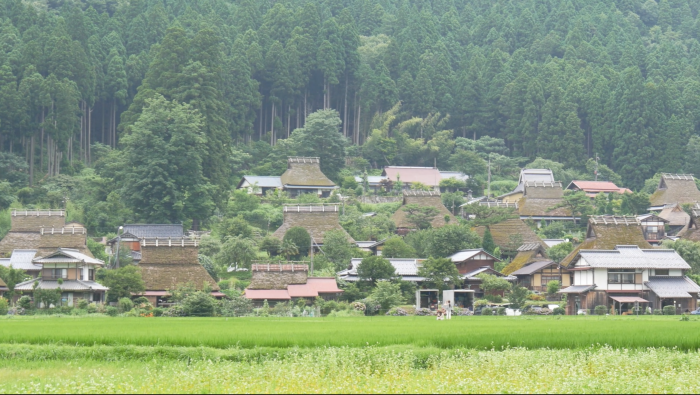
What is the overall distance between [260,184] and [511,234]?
18.6 m

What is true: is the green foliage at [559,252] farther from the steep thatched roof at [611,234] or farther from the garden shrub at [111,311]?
the garden shrub at [111,311]

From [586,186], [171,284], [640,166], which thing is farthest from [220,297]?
[640,166]

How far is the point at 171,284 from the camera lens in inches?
1722

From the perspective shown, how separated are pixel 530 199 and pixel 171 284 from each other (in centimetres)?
2761

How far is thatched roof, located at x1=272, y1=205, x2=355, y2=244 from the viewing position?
175 ft

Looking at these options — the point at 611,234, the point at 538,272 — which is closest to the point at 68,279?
the point at 538,272

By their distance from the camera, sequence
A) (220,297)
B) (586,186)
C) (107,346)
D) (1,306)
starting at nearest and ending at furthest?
Answer: (107,346) → (1,306) → (220,297) → (586,186)

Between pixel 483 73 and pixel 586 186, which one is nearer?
pixel 586 186

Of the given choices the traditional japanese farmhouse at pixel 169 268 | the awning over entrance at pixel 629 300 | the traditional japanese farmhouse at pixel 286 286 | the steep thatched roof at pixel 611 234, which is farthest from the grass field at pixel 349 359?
the steep thatched roof at pixel 611 234

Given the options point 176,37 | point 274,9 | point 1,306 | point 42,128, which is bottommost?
point 1,306

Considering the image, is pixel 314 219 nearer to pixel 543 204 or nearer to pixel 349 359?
pixel 543 204

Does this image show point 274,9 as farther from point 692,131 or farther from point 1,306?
point 1,306

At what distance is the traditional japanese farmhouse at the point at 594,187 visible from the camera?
2724 inches

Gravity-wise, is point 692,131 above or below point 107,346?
above
